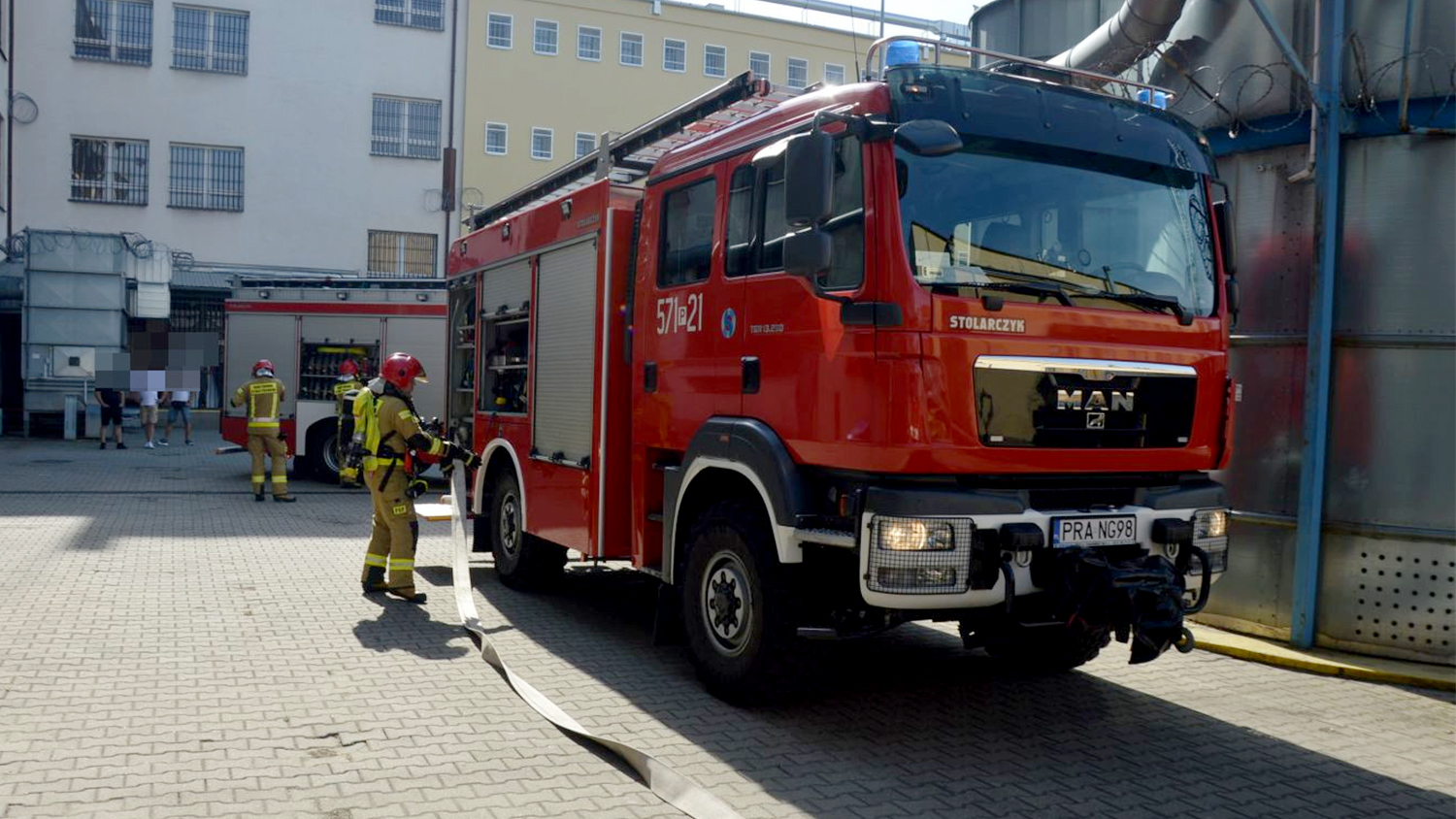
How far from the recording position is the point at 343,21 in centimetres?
3078

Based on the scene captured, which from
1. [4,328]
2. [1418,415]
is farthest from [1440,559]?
[4,328]

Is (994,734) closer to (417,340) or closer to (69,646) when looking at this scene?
(69,646)

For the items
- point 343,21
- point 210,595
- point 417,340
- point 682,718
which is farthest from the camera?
point 343,21

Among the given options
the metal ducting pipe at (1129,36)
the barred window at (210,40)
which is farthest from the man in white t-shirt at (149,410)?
the metal ducting pipe at (1129,36)

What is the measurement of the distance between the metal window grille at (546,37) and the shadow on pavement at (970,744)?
96.8ft

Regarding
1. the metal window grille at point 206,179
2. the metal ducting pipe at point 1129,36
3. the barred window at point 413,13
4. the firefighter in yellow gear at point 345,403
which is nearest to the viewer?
the metal ducting pipe at point 1129,36

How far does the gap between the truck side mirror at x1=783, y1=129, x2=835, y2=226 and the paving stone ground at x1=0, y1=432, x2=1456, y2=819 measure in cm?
212

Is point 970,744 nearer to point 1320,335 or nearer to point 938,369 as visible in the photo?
point 938,369

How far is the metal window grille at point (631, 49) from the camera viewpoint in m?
35.8

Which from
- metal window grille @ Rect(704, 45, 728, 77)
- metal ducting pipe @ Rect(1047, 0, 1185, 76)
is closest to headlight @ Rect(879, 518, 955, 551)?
metal ducting pipe @ Rect(1047, 0, 1185, 76)

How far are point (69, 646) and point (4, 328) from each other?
23062mm

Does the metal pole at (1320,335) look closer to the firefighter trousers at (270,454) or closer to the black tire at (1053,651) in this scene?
the black tire at (1053,651)

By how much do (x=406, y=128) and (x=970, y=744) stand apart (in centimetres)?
2912

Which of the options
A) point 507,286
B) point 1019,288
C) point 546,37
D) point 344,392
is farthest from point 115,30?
point 1019,288
